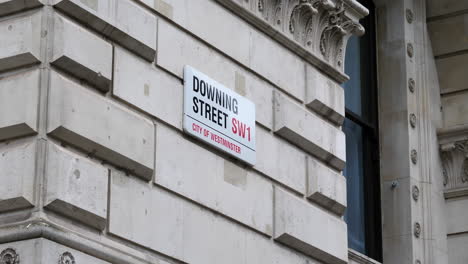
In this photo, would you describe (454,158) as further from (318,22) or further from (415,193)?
(318,22)

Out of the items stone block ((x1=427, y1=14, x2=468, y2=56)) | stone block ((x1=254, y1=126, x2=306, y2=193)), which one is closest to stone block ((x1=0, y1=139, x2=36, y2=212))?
stone block ((x1=254, y1=126, x2=306, y2=193))

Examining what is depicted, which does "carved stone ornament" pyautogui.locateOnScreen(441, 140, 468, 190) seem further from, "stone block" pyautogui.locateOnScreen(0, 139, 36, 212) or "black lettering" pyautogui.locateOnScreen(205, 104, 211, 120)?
"stone block" pyautogui.locateOnScreen(0, 139, 36, 212)

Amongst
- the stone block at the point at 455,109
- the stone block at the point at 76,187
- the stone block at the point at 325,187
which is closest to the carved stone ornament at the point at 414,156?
the stone block at the point at 455,109

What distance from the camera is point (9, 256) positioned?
11.3 metres

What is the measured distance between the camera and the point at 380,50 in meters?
20.3

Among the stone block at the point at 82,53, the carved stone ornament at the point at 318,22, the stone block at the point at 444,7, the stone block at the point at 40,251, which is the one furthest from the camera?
the stone block at the point at 444,7

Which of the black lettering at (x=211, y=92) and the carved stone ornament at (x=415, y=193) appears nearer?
the black lettering at (x=211, y=92)

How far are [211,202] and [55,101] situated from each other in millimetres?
2415

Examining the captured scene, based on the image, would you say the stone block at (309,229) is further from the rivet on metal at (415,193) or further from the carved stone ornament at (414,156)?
the carved stone ornament at (414,156)

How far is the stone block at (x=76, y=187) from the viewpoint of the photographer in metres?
11.6

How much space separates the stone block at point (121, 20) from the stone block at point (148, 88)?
4.5 inches

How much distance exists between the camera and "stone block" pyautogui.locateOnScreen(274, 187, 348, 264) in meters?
14.8

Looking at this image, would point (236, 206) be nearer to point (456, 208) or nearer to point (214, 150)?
point (214, 150)

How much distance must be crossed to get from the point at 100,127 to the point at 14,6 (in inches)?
49.7
